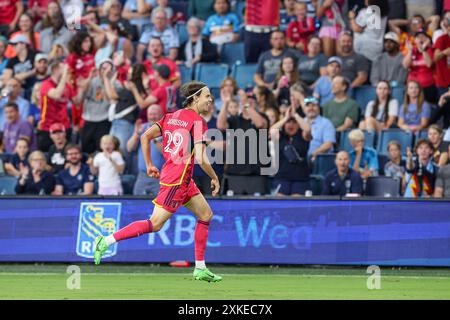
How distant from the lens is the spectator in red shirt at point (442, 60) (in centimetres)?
1934

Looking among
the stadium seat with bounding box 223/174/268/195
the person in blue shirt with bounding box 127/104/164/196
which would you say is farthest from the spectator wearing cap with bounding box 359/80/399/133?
A: the person in blue shirt with bounding box 127/104/164/196

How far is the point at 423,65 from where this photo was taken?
1942 centimetres

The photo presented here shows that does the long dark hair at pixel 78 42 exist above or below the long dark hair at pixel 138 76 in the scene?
above

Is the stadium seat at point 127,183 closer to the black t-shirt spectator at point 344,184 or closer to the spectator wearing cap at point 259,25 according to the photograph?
the black t-shirt spectator at point 344,184

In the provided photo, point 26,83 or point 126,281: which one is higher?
point 26,83

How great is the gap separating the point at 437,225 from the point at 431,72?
4.39m

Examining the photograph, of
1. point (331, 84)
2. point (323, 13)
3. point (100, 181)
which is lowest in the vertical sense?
point (100, 181)

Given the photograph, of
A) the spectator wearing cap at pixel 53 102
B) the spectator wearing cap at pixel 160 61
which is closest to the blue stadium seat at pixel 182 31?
the spectator wearing cap at pixel 160 61

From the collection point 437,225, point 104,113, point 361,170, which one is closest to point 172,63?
point 104,113

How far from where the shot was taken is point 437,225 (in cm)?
1578

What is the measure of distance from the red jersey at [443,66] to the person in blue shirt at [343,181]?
137 inches

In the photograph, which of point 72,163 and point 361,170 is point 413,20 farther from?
point 72,163

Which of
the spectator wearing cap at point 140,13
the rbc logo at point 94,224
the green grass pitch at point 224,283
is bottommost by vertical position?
the green grass pitch at point 224,283

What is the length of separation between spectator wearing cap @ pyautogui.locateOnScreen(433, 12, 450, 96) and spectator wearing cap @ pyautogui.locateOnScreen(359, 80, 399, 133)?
1.06 metres
